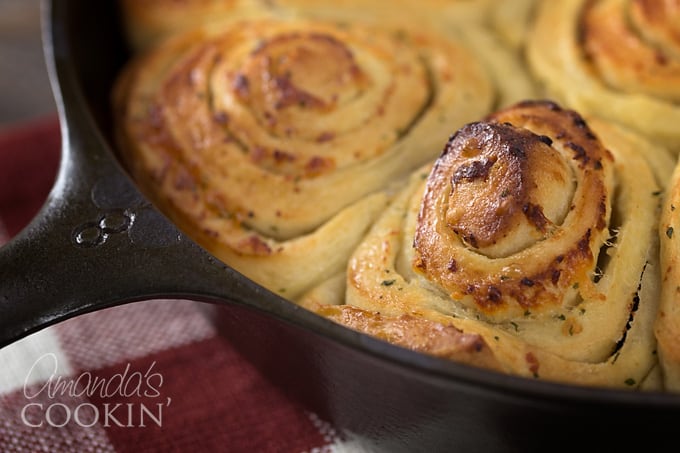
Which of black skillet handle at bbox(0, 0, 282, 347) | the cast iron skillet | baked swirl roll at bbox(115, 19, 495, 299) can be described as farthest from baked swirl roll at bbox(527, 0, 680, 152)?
black skillet handle at bbox(0, 0, 282, 347)

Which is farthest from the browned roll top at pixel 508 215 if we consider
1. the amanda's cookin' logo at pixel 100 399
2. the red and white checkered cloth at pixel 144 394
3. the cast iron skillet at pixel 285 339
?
the amanda's cookin' logo at pixel 100 399

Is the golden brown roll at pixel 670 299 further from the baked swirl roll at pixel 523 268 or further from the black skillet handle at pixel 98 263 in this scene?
the black skillet handle at pixel 98 263

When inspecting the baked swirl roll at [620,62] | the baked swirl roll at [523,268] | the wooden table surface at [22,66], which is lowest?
the wooden table surface at [22,66]

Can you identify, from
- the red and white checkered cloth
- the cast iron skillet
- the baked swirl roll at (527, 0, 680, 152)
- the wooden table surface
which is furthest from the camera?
the wooden table surface

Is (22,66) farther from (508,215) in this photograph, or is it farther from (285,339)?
(508,215)

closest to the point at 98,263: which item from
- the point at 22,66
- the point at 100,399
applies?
the point at 100,399

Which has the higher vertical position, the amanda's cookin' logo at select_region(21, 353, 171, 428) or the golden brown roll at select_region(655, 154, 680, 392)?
the golden brown roll at select_region(655, 154, 680, 392)

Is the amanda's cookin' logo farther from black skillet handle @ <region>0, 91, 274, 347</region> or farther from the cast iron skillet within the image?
black skillet handle @ <region>0, 91, 274, 347</region>

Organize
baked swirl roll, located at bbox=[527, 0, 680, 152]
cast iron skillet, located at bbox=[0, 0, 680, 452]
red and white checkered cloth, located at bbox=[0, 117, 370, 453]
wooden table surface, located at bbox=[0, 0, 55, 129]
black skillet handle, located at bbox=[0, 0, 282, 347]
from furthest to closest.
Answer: wooden table surface, located at bbox=[0, 0, 55, 129] → baked swirl roll, located at bbox=[527, 0, 680, 152] → red and white checkered cloth, located at bbox=[0, 117, 370, 453] → black skillet handle, located at bbox=[0, 0, 282, 347] → cast iron skillet, located at bbox=[0, 0, 680, 452]
